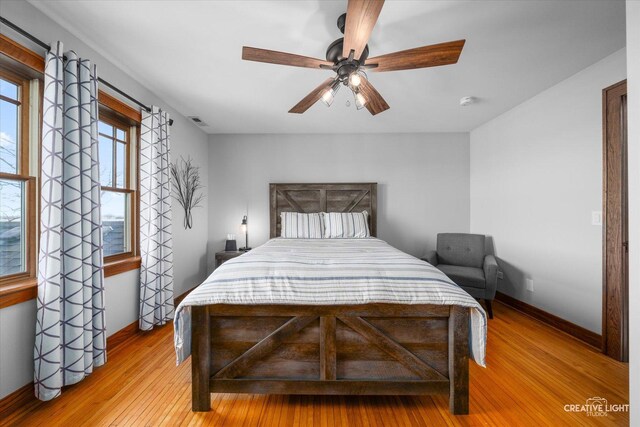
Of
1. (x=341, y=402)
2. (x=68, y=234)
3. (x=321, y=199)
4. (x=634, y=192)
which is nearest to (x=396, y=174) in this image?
(x=321, y=199)

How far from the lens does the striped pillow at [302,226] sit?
362 cm

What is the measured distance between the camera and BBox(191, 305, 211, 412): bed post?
1535 mm

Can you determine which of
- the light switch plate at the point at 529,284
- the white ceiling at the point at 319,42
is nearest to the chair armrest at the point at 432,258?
the light switch plate at the point at 529,284

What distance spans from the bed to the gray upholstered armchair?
5.48 ft

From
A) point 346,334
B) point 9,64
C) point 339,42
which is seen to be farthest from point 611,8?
point 9,64

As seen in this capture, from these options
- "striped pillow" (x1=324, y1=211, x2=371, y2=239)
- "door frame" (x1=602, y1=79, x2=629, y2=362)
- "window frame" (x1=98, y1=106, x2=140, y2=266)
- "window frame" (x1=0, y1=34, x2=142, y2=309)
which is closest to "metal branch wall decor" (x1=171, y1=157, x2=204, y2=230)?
"window frame" (x1=98, y1=106, x2=140, y2=266)

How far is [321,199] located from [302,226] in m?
0.64

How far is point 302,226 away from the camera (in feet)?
12.0

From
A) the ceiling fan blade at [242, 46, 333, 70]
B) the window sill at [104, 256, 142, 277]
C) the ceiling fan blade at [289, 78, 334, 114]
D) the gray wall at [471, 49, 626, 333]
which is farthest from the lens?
the gray wall at [471, 49, 626, 333]

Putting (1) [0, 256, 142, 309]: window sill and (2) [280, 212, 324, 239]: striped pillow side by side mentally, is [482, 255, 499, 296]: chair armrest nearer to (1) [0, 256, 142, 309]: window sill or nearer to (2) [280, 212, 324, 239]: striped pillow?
(2) [280, 212, 324, 239]: striped pillow

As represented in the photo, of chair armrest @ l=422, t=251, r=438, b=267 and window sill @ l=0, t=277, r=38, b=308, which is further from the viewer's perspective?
chair armrest @ l=422, t=251, r=438, b=267

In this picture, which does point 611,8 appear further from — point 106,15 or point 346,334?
point 106,15

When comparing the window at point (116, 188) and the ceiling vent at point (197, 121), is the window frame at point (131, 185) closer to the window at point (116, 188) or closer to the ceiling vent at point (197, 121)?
the window at point (116, 188)

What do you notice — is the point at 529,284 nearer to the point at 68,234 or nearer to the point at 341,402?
the point at 341,402
